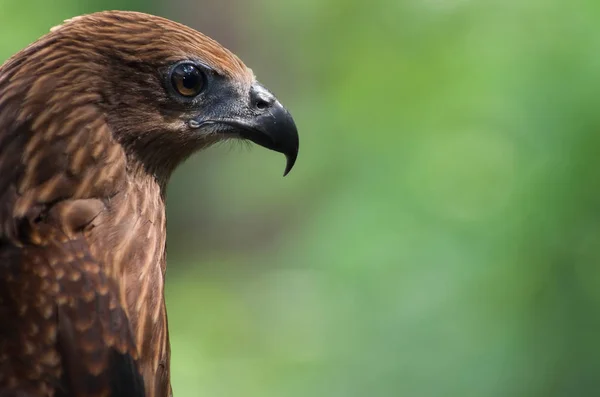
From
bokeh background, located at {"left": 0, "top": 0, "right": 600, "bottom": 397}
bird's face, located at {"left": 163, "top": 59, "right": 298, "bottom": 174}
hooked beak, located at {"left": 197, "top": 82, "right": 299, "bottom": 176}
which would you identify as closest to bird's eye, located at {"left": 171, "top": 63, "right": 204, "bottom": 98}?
bird's face, located at {"left": 163, "top": 59, "right": 298, "bottom": 174}

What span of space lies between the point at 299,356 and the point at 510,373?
8.05ft

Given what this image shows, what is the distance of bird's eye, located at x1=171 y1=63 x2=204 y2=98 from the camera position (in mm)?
3165

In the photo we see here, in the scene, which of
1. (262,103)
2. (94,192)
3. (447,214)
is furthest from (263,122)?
(447,214)

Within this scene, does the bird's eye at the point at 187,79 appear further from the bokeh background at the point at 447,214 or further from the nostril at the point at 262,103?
the bokeh background at the point at 447,214

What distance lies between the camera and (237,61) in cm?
341

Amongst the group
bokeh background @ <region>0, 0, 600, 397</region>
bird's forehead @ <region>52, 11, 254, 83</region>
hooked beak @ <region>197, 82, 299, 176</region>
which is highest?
bird's forehead @ <region>52, 11, 254, 83</region>

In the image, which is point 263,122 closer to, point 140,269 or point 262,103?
point 262,103

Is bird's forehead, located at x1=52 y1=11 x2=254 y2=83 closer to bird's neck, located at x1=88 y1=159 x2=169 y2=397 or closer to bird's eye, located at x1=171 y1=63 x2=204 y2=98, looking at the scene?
bird's eye, located at x1=171 y1=63 x2=204 y2=98

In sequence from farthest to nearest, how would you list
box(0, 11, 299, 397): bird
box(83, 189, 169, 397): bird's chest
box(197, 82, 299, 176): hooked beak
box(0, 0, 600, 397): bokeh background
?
box(0, 0, 600, 397): bokeh background
box(197, 82, 299, 176): hooked beak
box(83, 189, 169, 397): bird's chest
box(0, 11, 299, 397): bird

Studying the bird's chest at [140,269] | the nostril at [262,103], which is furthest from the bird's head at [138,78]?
the bird's chest at [140,269]

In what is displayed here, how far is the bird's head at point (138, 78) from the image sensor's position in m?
3.04

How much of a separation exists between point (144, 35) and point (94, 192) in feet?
1.67

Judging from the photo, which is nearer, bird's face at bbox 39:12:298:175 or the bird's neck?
the bird's neck

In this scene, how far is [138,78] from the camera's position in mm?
3115
